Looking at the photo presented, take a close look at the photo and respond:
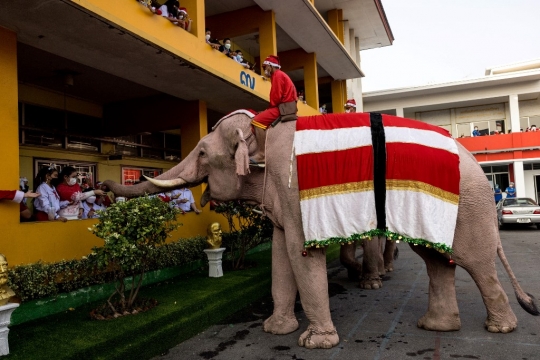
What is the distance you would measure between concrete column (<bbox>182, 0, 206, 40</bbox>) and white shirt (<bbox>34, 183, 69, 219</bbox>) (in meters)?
4.07

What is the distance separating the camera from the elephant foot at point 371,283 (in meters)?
6.99

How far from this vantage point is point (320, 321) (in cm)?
441

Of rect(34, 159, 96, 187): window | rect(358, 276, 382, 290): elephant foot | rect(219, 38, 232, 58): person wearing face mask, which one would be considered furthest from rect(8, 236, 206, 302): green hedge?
rect(219, 38, 232, 58): person wearing face mask

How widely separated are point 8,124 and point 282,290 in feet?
13.0

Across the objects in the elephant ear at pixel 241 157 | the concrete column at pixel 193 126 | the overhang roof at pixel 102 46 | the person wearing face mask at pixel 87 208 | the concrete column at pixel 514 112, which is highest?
the concrete column at pixel 514 112

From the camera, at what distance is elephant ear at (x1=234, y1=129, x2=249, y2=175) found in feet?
15.2

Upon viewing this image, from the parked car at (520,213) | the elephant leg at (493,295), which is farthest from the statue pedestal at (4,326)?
the parked car at (520,213)

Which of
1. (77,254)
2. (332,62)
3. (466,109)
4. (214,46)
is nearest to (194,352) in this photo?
(77,254)

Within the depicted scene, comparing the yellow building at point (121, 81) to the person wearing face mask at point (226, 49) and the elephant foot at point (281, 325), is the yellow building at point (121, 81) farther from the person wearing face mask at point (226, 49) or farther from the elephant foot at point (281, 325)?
the elephant foot at point (281, 325)

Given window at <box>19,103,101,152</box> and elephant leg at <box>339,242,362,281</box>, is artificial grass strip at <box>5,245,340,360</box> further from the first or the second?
window at <box>19,103,101,152</box>

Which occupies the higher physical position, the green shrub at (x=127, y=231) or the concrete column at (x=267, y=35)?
the concrete column at (x=267, y=35)

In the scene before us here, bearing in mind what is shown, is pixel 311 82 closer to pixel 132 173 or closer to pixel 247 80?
pixel 247 80

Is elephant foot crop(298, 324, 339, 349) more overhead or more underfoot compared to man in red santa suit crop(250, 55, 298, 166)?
more underfoot

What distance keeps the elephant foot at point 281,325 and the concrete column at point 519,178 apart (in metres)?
24.4
